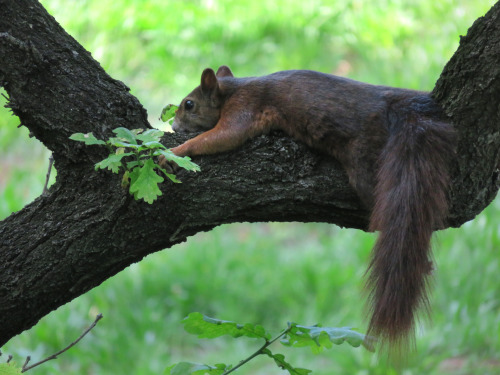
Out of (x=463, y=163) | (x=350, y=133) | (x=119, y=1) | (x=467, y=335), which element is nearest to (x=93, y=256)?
(x=350, y=133)

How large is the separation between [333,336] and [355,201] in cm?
58

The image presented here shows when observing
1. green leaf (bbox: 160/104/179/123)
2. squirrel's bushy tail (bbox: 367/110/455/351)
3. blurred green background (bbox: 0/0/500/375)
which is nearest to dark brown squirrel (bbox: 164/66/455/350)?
squirrel's bushy tail (bbox: 367/110/455/351)

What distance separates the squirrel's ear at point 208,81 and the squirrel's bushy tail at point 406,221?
3.10 ft

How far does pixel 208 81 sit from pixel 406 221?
118cm

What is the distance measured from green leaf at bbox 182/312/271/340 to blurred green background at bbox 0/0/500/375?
2.64m

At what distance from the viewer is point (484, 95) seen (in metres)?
1.90

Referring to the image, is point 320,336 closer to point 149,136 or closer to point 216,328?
point 216,328

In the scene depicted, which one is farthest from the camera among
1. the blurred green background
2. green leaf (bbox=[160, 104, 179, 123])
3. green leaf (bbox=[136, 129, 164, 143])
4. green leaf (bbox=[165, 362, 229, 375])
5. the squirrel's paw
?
the blurred green background

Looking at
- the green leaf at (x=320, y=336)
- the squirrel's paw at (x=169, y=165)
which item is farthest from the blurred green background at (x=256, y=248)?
the green leaf at (x=320, y=336)

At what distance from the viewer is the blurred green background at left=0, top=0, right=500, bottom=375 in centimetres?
461

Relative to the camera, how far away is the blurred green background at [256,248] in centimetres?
461

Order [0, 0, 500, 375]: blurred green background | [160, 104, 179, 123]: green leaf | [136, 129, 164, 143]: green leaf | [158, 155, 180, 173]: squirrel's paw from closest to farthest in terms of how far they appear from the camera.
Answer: [136, 129, 164, 143]: green leaf → [158, 155, 180, 173]: squirrel's paw → [160, 104, 179, 123]: green leaf → [0, 0, 500, 375]: blurred green background

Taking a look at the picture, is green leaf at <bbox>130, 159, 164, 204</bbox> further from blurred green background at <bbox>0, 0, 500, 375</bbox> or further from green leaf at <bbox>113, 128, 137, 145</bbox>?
blurred green background at <bbox>0, 0, 500, 375</bbox>

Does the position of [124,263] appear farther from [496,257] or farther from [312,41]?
[312,41]
